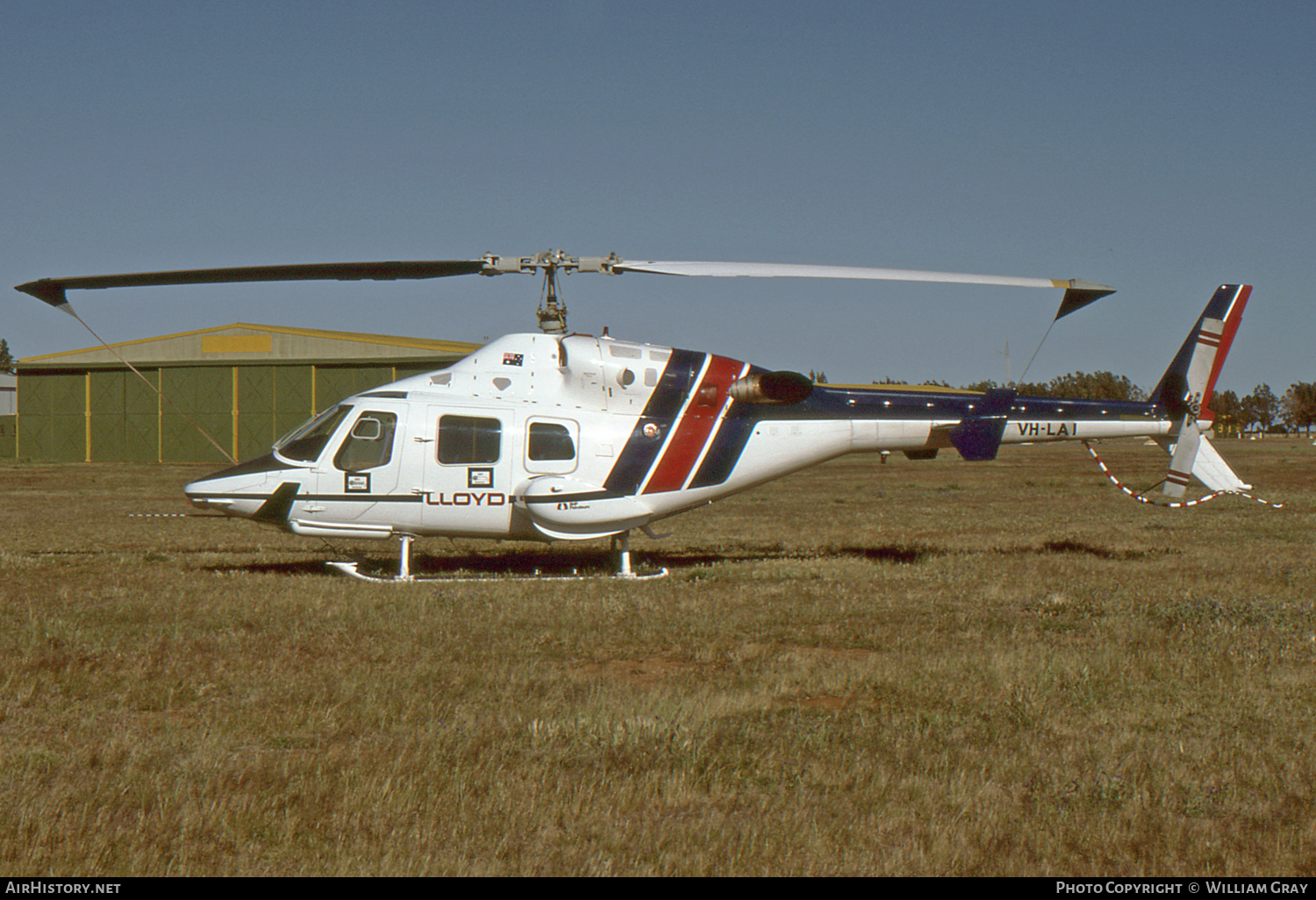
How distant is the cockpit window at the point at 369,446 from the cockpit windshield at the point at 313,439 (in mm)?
256

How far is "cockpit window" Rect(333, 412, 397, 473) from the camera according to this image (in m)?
12.8

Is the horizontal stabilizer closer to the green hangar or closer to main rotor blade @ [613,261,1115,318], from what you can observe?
main rotor blade @ [613,261,1115,318]

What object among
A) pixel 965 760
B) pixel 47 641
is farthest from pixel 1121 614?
pixel 47 641

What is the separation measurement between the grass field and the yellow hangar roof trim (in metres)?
39.3

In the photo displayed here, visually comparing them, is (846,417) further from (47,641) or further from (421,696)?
(47,641)

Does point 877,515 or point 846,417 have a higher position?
point 846,417

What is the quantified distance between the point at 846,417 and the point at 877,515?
1009 centimetres

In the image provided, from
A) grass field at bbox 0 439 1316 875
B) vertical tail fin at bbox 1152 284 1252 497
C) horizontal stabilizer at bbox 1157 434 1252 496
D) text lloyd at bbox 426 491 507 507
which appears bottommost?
grass field at bbox 0 439 1316 875

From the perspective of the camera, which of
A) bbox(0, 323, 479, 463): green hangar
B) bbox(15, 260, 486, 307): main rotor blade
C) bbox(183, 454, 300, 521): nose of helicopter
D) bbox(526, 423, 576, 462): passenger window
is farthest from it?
bbox(0, 323, 479, 463): green hangar

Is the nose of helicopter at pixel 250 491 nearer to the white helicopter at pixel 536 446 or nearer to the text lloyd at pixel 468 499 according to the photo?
the white helicopter at pixel 536 446

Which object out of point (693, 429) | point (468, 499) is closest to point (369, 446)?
point (468, 499)

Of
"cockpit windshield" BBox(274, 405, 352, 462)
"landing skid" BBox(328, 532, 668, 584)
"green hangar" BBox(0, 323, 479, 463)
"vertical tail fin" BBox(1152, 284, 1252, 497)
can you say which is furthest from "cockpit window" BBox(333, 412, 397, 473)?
"green hangar" BBox(0, 323, 479, 463)

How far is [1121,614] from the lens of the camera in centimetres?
1044

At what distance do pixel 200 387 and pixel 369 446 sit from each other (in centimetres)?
4611
